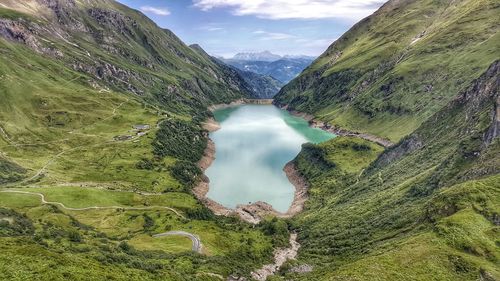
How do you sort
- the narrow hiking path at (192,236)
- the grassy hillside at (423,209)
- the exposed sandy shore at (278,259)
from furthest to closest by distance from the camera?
the narrow hiking path at (192,236), the exposed sandy shore at (278,259), the grassy hillside at (423,209)

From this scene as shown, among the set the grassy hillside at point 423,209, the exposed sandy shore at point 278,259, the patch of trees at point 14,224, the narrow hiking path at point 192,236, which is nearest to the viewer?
the grassy hillside at point 423,209

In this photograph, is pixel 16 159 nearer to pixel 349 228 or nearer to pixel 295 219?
pixel 295 219

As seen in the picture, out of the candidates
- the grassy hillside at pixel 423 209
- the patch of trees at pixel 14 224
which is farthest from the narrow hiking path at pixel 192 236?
the patch of trees at pixel 14 224

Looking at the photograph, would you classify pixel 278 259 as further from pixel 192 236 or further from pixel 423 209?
pixel 423 209

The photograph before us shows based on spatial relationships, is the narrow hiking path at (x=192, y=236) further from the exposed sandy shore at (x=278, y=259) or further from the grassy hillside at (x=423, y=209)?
the grassy hillside at (x=423, y=209)

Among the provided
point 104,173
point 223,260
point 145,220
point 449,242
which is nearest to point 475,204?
point 449,242

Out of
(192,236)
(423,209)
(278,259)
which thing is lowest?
(278,259)

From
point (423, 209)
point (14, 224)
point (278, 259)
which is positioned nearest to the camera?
point (423, 209)

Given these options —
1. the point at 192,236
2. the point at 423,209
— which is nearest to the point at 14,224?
the point at 192,236
